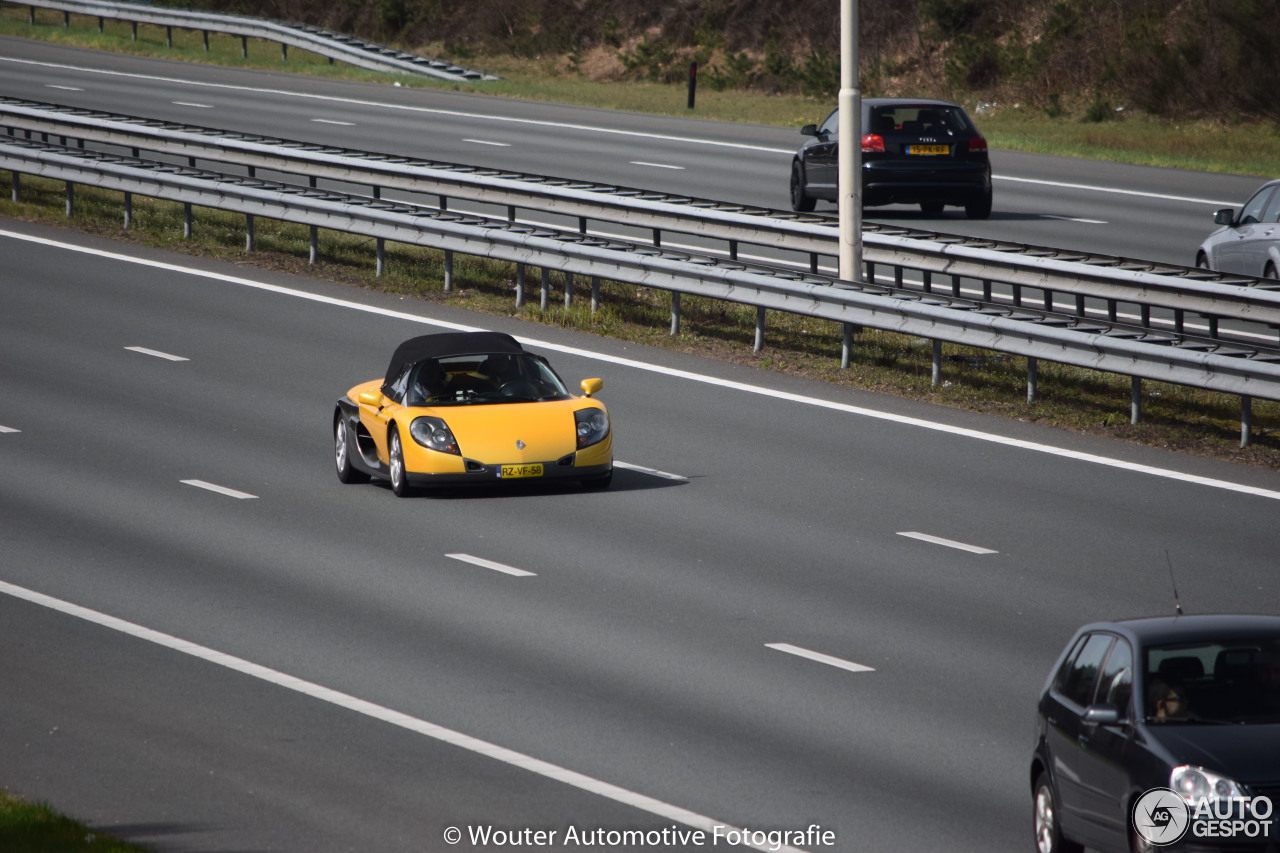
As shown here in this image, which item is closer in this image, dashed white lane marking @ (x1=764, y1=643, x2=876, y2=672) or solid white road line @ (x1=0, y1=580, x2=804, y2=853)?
solid white road line @ (x1=0, y1=580, x2=804, y2=853)

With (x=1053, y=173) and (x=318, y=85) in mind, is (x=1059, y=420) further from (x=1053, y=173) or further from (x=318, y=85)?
(x=318, y=85)

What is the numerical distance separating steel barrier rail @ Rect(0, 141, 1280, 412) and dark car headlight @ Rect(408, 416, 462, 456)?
5.88 m

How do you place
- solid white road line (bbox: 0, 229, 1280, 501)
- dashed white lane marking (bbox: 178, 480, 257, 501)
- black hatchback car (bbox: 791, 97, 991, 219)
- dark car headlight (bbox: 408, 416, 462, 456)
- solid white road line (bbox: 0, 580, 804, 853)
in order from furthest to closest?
black hatchback car (bbox: 791, 97, 991, 219)
solid white road line (bbox: 0, 229, 1280, 501)
dark car headlight (bbox: 408, 416, 462, 456)
dashed white lane marking (bbox: 178, 480, 257, 501)
solid white road line (bbox: 0, 580, 804, 853)

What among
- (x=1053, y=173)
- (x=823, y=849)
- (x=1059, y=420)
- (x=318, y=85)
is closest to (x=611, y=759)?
(x=823, y=849)

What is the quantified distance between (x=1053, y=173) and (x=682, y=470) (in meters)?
21.4

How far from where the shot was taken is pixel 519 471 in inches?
557

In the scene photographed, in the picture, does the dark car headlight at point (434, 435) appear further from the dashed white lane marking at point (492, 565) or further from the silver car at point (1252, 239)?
the silver car at point (1252, 239)

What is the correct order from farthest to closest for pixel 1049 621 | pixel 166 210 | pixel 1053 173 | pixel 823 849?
1. pixel 1053 173
2. pixel 166 210
3. pixel 1049 621
4. pixel 823 849

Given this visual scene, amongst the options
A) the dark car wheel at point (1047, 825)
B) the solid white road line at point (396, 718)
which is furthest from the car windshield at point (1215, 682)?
the solid white road line at point (396, 718)

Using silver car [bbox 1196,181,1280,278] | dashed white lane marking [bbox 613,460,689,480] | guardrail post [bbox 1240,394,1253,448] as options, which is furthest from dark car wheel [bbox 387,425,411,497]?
silver car [bbox 1196,181,1280,278]

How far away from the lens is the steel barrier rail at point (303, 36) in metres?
51.2

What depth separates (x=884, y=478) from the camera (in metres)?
14.9

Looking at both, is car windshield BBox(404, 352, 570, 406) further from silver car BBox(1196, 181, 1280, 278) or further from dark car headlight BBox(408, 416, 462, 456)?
silver car BBox(1196, 181, 1280, 278)

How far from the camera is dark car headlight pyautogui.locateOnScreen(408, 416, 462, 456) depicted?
46.5 ft
